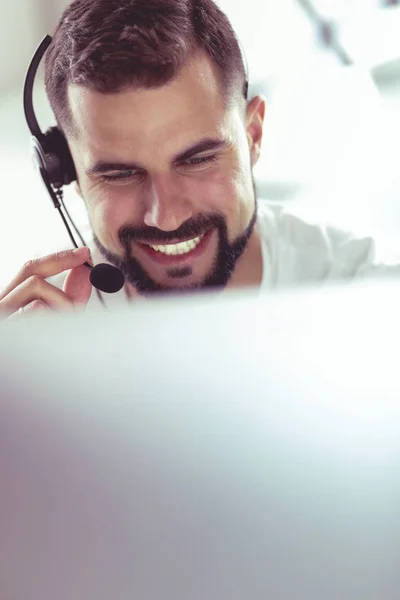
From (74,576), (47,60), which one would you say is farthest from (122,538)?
(47,60)

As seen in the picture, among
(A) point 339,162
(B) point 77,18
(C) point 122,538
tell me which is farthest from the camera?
(A) point 339,162

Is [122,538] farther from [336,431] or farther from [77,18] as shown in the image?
[77,18]

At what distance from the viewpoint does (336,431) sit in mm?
460

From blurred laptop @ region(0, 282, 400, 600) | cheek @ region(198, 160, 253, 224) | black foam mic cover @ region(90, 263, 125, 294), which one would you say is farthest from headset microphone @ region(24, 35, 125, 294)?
blurred laptop @ region(0, 282, 400, 600)

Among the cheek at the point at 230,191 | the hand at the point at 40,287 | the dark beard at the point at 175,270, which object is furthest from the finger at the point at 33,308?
the cheek at the point at 230,191

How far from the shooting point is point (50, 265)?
0.67 metres

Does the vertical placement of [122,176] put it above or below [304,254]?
above

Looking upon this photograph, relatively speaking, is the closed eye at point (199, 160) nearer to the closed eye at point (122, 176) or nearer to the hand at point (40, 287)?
the closed eye at point (122, 176)

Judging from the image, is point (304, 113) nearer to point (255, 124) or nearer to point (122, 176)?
point (255, 124)

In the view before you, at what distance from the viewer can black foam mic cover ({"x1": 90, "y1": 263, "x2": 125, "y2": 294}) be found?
0.70 metres

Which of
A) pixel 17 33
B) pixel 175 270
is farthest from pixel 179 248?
pixel 17 33

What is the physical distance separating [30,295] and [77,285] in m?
0.06

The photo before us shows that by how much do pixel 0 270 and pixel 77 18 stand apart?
0.95ft

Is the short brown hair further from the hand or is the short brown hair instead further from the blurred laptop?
the blurred laptop
